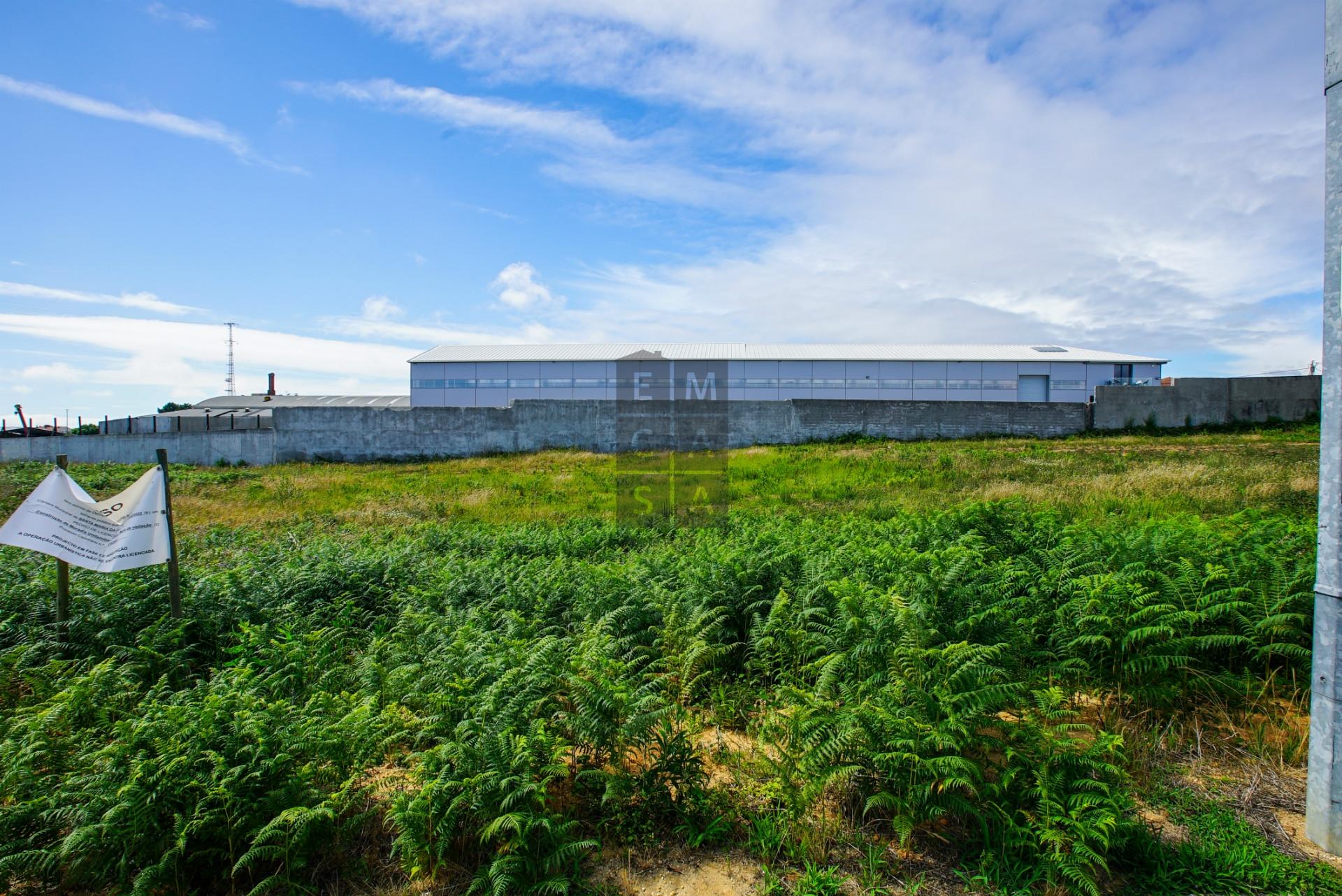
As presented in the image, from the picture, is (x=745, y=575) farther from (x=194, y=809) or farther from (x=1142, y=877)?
(x=194, y=809)

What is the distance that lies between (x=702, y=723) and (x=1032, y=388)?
35.4 meters

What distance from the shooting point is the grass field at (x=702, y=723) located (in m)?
3.21

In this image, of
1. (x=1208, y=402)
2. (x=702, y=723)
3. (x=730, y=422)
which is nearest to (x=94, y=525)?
(x=702, y=723)

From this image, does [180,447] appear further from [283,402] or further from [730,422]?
[730,422]

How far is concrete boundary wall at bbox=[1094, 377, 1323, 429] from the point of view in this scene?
22531 millimetres

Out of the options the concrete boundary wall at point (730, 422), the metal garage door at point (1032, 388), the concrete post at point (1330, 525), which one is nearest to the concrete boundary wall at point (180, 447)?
the concrete boundary wall at point (730, 422)

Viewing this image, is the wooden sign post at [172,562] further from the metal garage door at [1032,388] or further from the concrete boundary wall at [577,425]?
the metal garage door at [1032,388]

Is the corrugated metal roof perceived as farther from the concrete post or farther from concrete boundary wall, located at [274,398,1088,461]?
the concrete post

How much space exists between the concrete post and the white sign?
8053 mm

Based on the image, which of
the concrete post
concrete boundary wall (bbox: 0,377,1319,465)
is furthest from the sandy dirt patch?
concrete boundary wall (bbox: 0,377,1319,465)

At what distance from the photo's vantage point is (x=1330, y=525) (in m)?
3.13

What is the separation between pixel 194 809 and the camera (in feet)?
11.0

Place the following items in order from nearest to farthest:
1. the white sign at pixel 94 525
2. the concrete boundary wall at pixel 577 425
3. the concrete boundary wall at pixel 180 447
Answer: the white sign at pixel 94 525 → the concrete boundary wall at pixel 577 425 → the concrete boundary wall at pixel 180 447

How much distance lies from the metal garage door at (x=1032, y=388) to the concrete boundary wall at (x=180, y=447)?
35794mm
